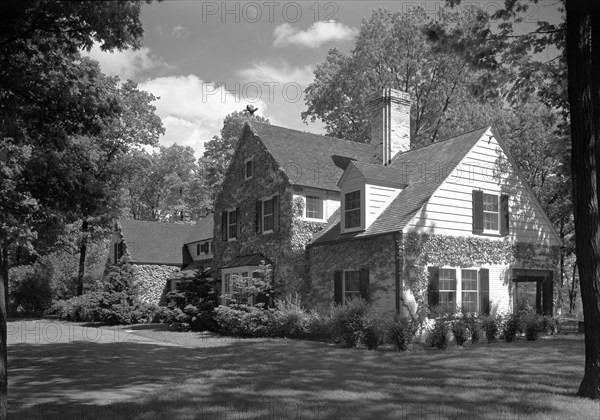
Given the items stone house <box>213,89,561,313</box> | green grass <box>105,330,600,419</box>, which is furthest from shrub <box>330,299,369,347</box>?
stone house <box>213,89,561,313</box>

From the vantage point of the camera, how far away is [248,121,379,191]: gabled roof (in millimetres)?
24938

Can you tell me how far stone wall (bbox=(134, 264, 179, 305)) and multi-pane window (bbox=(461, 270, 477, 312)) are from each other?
974 inches

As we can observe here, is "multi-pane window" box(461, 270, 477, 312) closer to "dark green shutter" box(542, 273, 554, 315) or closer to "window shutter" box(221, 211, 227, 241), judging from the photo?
"dark green shutter" box(542, 273, 554, 315)

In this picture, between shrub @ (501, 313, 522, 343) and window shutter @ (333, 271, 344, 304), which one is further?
window shutter @ (333, 271, 344, 304)

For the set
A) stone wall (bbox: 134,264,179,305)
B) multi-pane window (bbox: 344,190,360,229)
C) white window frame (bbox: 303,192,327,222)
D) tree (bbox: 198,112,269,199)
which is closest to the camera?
multi-pane window (bbox: 344,190,360,229)

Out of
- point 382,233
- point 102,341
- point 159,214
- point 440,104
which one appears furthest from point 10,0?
point 159,214

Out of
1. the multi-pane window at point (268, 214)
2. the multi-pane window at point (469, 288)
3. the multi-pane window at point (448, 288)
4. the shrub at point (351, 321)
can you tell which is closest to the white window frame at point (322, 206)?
the multi-pane window at point (268, 214)

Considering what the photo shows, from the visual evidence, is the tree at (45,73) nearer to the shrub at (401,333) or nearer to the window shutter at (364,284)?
the shrub at (401,333)

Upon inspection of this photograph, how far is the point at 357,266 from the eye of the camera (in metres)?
21.0

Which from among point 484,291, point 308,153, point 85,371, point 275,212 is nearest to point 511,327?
point 484,291

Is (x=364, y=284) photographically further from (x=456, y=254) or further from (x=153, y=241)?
(x=153, y=241)

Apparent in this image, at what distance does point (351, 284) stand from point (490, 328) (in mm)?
5274

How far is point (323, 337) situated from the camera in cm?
1955

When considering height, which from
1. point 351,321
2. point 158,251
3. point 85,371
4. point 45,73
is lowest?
point 85,371
